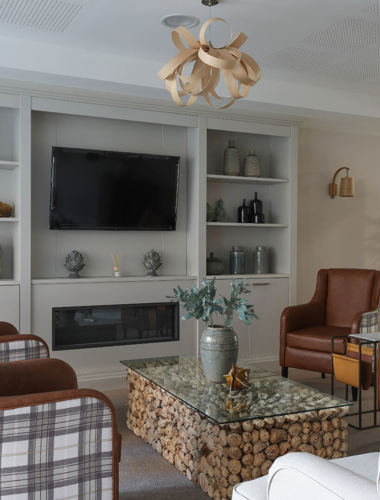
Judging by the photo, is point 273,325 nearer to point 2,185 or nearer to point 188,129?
point 188,129

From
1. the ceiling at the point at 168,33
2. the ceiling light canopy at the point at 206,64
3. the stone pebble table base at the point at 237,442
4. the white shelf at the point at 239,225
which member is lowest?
the stone pebble table base at the point at 237,442

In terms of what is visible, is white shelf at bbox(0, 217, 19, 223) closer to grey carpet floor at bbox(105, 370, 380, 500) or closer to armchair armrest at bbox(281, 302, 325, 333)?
grey carpet floor at bbox(105, 370, 380, 500)

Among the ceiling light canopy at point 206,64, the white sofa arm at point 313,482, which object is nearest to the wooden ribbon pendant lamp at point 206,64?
the ceiling light canopy at point 206,64

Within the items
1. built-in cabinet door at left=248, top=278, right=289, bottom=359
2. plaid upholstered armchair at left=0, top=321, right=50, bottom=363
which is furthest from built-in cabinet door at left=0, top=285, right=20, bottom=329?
built-in cabinet door at left=248, top=278, right=289, bottom=359

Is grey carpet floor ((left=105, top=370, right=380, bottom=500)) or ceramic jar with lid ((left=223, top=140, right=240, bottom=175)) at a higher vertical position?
ceramic jar with lid ((left=223, top=140, right=240, bottom=175))

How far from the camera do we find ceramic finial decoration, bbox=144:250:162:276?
5.02 m

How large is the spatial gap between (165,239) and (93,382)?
1498 mm

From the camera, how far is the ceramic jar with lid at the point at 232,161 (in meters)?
5.31

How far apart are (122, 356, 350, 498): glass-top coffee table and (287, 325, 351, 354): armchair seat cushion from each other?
122 cm

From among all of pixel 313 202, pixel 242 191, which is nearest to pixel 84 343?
pixel 242 191

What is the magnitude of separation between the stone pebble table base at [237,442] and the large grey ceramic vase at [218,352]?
27cm

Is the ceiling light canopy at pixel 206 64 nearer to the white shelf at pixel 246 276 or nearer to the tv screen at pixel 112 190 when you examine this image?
the tv screen at pixel 112 190

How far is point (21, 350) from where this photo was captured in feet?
8.95

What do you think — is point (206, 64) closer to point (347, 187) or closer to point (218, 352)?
point (218, 352)
